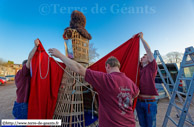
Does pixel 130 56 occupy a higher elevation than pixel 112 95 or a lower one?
higher

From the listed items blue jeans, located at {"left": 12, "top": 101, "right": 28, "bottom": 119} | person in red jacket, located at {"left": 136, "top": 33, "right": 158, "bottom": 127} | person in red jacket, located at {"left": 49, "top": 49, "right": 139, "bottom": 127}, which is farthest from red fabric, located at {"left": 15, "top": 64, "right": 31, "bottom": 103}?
person in red jacket, located at {"left": 136, "top": 33, "right": 158, "bottom": 127}

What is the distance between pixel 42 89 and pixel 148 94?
2.43m

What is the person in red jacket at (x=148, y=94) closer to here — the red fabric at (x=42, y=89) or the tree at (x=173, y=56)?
the red fabric at (x=42, y=89)

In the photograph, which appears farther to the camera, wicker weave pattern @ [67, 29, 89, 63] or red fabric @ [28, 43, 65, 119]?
wicker weave pattern @ [67, 29, 89, 63]

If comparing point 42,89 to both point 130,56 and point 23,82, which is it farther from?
point 130,56

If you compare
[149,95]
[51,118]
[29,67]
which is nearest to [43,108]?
[51,118]

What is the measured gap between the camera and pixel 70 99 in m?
2.47

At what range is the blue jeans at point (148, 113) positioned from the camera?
7.04ft

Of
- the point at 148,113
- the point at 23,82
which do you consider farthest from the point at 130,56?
the point at 23,82

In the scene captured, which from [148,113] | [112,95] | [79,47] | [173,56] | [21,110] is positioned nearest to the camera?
[112,95]

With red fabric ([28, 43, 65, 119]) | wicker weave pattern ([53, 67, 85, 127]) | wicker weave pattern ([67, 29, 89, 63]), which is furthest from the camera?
wicker weave pattern ([67, 29, 89, 63])

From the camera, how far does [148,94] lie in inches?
87.4

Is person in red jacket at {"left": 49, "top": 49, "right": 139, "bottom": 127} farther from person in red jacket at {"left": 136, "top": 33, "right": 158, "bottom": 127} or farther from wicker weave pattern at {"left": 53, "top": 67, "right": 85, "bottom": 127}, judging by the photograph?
wicker weave pattern at {"left": 53, "top": 67, "right": 85, "bottom": 127}

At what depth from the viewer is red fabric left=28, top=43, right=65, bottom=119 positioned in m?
2.12
